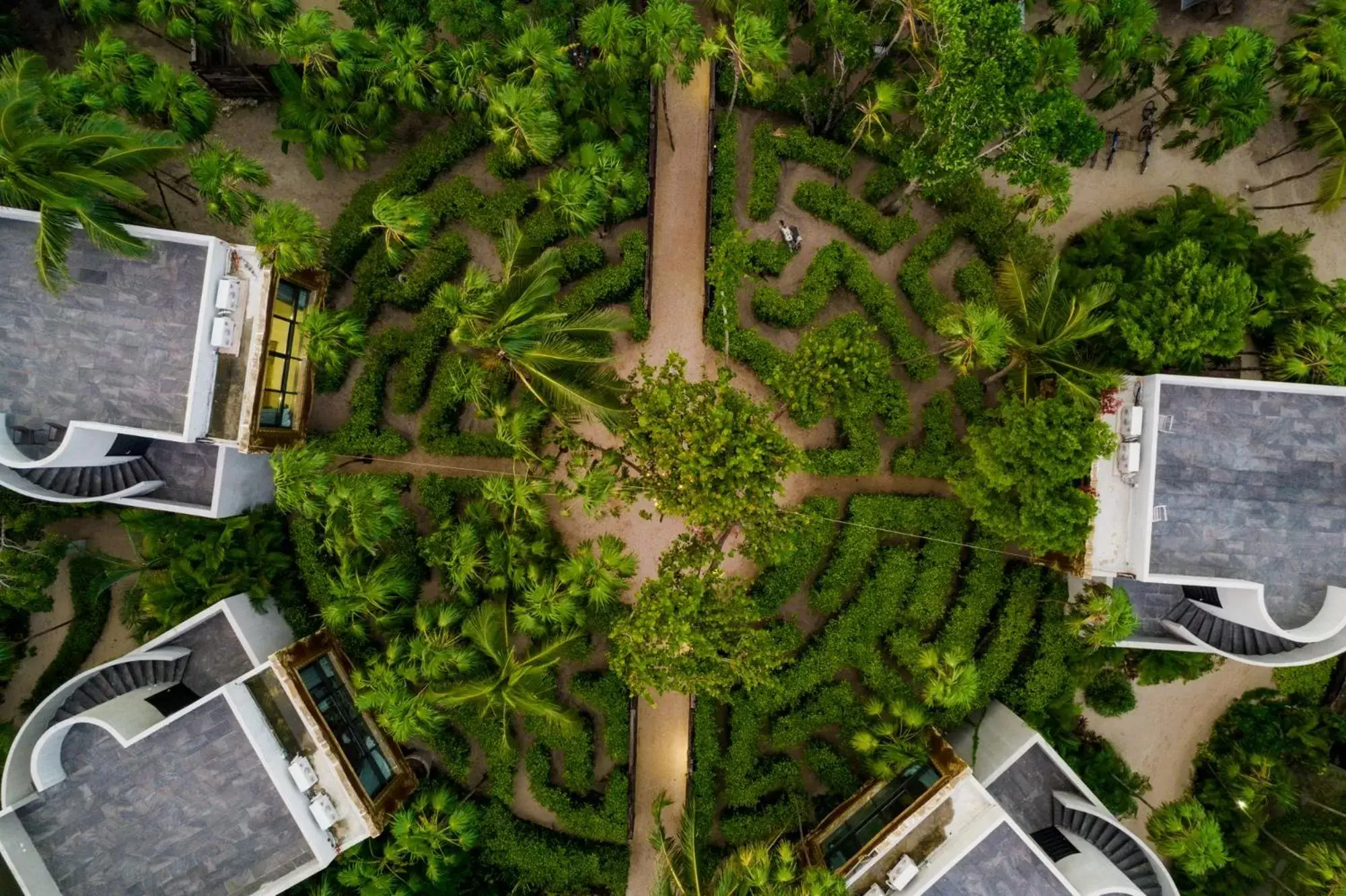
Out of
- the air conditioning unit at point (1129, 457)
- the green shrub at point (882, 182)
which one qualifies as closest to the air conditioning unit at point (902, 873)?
the air conditioning unit at point (1129, 457)

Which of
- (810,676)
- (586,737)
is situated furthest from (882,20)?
(586,737)

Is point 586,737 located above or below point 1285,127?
below

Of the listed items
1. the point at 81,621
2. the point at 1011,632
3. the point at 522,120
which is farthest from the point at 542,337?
the point at 81,621

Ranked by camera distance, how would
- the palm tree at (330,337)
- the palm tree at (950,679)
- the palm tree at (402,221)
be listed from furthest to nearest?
the palm tree at (330,337) → the palm tree at (950,679) → the palm tree at (402,221)

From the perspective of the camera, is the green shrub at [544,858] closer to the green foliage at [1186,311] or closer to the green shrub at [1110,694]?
the green shrub at [1110,694]

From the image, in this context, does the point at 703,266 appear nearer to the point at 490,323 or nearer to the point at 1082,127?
the point at 490,323

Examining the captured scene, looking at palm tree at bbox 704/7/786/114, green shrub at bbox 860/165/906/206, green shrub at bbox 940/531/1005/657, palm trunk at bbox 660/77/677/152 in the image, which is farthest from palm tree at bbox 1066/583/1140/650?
palm trunk at bbox 660/77/677/152
